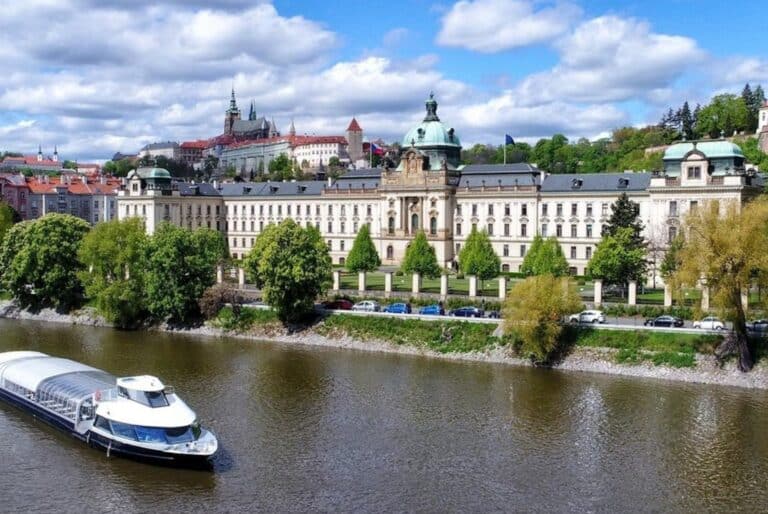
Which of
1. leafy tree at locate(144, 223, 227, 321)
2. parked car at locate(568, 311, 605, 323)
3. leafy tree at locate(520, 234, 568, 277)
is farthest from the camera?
leafy tree at locate(520, 234, 568, 277)

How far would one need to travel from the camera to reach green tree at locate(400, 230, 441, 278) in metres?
74.2

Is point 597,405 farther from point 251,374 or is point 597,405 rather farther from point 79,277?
point 79,277

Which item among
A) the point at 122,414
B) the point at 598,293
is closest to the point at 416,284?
the point at 598,293

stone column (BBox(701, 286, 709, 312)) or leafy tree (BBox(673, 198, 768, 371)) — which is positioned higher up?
leafy tree (BBox(673, 198, 768, 371))

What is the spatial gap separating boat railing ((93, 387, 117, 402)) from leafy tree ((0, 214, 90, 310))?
1539 inches

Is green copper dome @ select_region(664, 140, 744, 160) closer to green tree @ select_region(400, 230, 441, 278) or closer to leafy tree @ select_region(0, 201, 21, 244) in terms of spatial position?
green tree @ select_region(400, 230, 441, 278)

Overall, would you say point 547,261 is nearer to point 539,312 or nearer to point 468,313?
point 468,313

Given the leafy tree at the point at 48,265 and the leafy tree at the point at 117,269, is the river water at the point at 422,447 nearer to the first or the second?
the leafy tree at the point at 117,269

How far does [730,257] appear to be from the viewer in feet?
150

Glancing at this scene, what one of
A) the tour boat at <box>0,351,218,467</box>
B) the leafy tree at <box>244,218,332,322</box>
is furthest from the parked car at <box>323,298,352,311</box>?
the tour boat at <box>0,351,218,467</box>

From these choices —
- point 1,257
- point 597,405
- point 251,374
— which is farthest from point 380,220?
point 597,405

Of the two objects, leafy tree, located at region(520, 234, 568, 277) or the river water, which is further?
leafy tree, located at region(520, 234, 568, 277)

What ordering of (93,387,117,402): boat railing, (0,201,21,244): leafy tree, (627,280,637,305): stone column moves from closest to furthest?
1. (93,387,117,402): boat railing
2. (627,280,637,305): stone column
3. (0,201,21,244): leafy tree

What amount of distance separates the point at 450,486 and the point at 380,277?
50.2m
